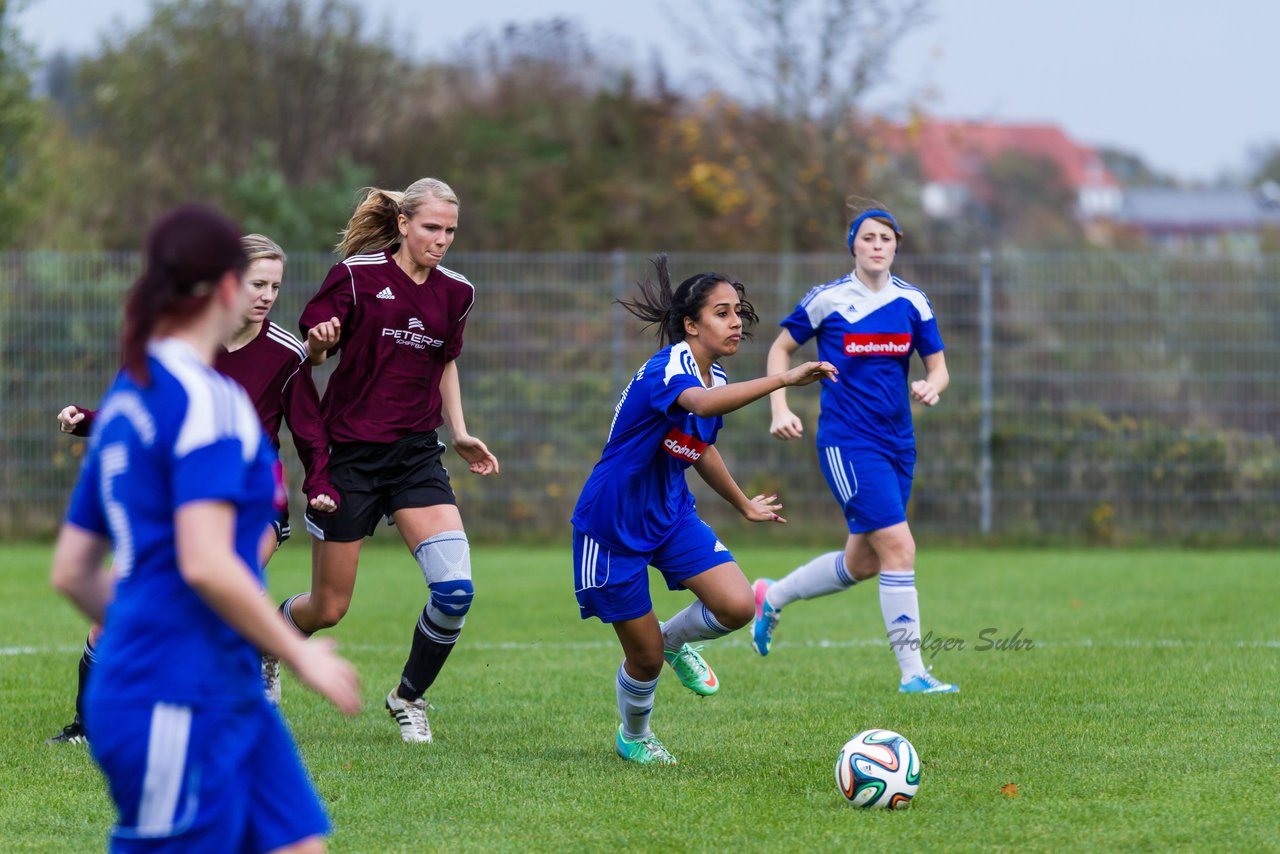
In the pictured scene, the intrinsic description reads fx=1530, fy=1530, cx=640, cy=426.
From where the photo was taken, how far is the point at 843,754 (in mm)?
5012

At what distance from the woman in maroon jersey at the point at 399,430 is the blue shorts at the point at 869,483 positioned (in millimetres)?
2027

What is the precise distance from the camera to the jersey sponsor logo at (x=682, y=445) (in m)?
5.55

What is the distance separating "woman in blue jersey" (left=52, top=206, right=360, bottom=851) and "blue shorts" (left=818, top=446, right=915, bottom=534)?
4836mm

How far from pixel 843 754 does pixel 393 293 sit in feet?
8.53

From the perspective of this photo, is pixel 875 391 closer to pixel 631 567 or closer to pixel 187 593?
pixel 631 567

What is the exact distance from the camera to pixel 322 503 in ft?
19.3

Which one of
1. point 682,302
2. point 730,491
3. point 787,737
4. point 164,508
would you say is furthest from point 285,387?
point 164,508

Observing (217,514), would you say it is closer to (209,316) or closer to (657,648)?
(209,316)

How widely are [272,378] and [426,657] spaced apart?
1279mm

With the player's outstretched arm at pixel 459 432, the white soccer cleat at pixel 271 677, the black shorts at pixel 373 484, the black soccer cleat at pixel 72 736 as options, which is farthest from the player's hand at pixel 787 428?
the black soccer cleat at pixel 72 736

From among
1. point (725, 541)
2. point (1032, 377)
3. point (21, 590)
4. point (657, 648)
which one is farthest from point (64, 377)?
point (657, 648)

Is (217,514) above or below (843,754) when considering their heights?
above

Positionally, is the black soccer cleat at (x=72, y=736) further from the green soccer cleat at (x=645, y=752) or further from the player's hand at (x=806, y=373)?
the player's hand at (x=806, y=373)

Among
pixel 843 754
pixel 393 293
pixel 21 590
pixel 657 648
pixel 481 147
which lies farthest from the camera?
pixel 481 147
